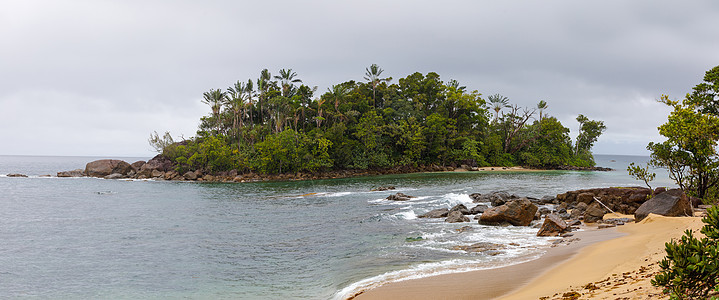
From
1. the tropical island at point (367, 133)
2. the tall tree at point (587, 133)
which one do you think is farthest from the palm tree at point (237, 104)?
the tall tree at point (587, 133)

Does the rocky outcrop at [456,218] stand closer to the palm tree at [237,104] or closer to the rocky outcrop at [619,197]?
the rocky outcrop at [619,197]

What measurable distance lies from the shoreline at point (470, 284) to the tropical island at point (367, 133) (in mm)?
53443

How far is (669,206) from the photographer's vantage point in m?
16.6

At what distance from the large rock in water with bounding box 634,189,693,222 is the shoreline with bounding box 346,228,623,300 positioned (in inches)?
315

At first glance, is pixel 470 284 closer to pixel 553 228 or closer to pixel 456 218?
pixel 553 228

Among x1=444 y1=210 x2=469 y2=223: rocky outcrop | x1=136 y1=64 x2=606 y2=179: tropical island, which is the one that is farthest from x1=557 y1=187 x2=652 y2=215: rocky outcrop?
x1=136 y1=64 x2=606 y2=179: tropical island

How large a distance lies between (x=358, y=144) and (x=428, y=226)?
170 feet

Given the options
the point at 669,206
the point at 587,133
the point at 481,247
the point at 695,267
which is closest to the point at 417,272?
the point at 481,247

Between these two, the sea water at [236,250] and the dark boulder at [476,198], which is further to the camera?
the dark boulder at [476,198]

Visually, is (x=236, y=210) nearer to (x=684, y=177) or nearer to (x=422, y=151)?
(x=684, y=177)

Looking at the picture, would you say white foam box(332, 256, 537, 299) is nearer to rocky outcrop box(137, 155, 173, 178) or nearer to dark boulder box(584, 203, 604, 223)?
dark boulder box(584, 203, 604, 223)

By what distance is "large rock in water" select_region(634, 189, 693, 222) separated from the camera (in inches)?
646

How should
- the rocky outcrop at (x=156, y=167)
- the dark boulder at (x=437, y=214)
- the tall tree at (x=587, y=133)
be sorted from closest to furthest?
the dark boulder at (x=437, y=214) → the rocky outcrop at (x=156, y=167) → the tall tree at (x=587, y=133)

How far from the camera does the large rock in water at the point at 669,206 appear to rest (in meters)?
16.4
